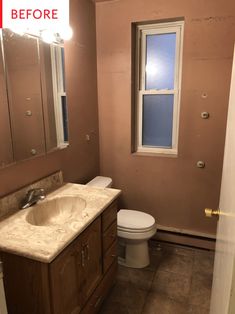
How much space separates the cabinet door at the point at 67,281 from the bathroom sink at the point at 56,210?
0.32 meters

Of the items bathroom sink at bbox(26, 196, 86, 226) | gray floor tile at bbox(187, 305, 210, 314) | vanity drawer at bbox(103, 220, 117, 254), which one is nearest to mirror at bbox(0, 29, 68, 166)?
bathroom sink at bbox(26, 196, 86, 226)

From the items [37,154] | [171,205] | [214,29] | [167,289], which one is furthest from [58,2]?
[167,289]

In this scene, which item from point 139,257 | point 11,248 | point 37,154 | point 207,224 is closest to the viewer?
point 11,248

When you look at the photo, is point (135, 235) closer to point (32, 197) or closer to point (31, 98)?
point (32, 197)

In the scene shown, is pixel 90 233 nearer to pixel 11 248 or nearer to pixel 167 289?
pixel 11 248

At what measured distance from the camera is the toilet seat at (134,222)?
6.84 feet

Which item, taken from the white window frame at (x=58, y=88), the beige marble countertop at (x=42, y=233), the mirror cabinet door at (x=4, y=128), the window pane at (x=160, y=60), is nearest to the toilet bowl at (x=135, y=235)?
the beige marble countertop at (x=42, y=233)

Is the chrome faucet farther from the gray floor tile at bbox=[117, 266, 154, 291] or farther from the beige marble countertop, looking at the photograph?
the gray floor tile at bbox=[117, 266, 154, 291]

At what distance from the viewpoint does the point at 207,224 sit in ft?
8.07

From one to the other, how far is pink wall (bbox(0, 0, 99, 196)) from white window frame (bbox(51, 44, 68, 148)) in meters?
0.10

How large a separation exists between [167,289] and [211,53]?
6.63ft

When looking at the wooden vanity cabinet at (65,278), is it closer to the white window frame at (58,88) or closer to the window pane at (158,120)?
the white window frame at (58,88)

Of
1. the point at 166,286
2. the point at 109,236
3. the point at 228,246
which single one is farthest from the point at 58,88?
the point at 166,286

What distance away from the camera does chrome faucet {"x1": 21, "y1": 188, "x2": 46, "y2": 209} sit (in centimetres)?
158
